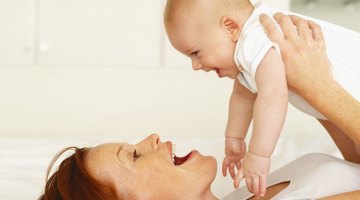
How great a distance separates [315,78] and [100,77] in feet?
5.62

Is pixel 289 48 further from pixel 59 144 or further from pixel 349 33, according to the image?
pixel 59 144

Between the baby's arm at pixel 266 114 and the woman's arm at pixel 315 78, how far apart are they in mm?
41

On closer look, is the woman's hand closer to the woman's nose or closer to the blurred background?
the woman's nose

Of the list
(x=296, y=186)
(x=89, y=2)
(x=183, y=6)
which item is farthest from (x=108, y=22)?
(x=296, y=186)

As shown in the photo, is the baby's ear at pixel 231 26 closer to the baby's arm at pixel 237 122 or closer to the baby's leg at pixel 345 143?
the baby's arm at pixel 237 122

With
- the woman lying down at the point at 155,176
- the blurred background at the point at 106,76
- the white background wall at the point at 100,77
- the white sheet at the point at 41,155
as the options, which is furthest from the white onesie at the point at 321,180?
the white background wall at the point at 100,77

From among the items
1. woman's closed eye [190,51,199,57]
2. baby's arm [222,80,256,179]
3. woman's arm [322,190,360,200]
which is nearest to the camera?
woman's arm [322,190,360,200]

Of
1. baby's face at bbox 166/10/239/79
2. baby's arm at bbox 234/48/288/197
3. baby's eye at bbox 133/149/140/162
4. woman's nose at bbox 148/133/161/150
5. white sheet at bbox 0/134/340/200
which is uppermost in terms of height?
baby's face at bbox 166/10/239/79

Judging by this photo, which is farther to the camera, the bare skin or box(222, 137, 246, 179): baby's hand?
box(222, 137, 246, 179): baby's hand

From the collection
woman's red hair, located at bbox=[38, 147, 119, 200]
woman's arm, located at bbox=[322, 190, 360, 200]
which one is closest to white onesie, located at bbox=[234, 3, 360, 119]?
woman's arm, located at bbox=[322, 190, 360, 200]

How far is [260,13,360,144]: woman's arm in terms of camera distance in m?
1.25

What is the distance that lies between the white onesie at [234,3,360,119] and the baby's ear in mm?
13

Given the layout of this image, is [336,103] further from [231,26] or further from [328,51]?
[231,26]

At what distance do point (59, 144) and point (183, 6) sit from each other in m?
1.16
